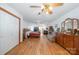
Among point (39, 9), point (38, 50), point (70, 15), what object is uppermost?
point (39, 9)

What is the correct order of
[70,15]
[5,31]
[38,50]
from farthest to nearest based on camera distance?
[70,15]
[38,50]
[5,31]

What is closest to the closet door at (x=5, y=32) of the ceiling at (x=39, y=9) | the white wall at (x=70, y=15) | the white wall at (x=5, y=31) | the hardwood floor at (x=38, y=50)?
the white wall at (x=5, y=31)

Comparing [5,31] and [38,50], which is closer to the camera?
[5,31]

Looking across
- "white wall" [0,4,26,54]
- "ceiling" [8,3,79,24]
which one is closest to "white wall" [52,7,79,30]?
"ceiling" [8,3,79,24]

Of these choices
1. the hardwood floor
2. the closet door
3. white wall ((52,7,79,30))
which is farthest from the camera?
white wall ((52,7,79,30))

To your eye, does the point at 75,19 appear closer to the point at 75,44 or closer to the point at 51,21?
the point at 75,44

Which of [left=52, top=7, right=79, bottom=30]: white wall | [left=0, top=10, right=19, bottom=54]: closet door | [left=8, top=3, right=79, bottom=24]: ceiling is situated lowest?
[left=0, top=10, right=19, bottom=54]: closet door

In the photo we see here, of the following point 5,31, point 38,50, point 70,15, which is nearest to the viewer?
point 5,31

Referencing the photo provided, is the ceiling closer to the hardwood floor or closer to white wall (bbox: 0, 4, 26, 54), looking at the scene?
white wall (bbox: 0, 4, 26, 54)

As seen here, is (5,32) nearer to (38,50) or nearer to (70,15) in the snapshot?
Result: (38,50)

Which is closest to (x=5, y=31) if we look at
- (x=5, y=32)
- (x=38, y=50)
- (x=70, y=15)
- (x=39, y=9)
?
(x=5, y=32)

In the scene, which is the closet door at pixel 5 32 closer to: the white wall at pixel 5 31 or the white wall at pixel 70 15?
the white wall at pixel 5 31

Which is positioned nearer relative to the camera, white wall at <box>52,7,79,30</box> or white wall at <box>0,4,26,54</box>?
white wall at <box>0,4,26,54</box>
